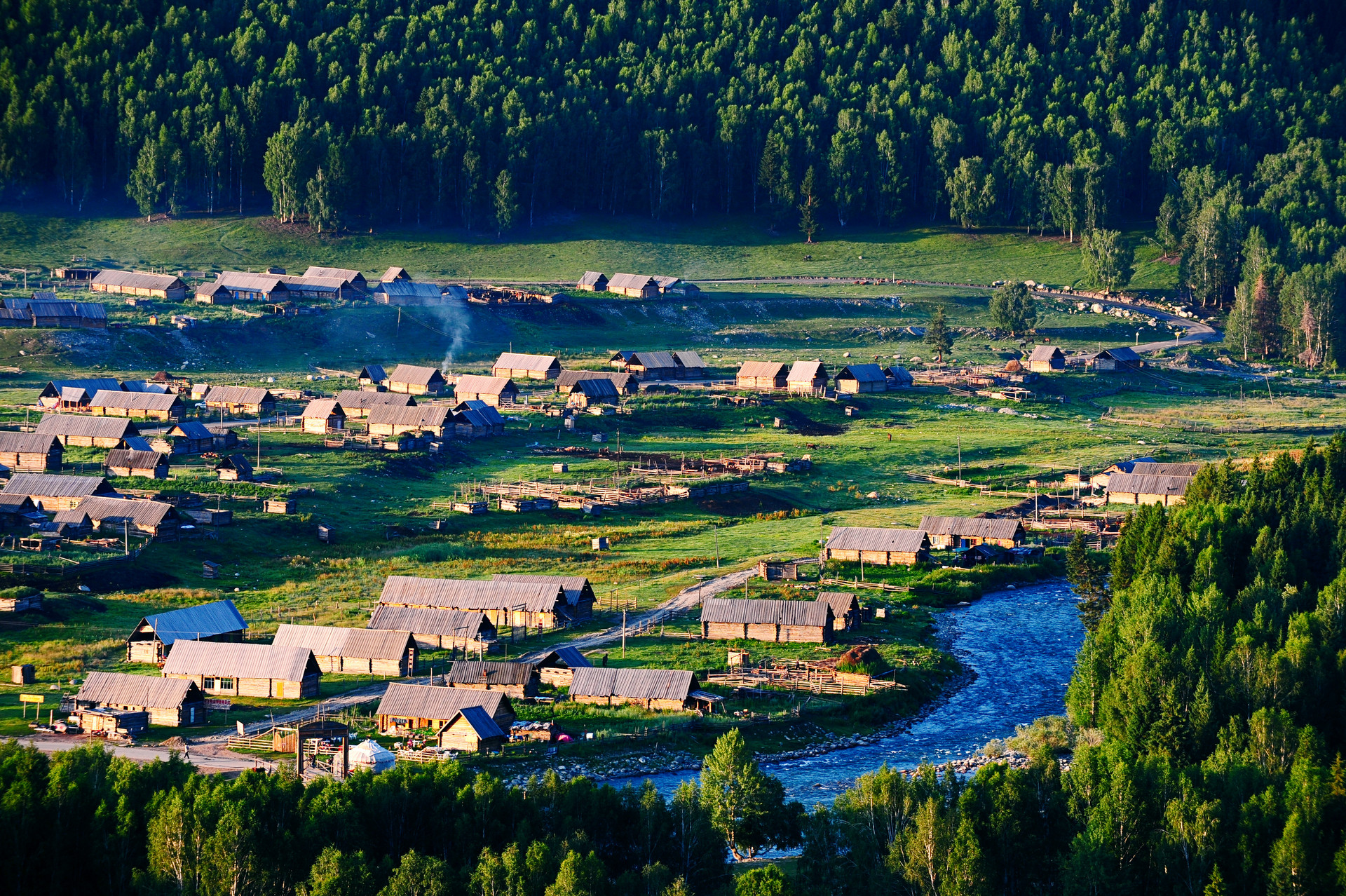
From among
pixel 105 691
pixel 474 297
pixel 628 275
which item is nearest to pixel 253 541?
pixel 105 691

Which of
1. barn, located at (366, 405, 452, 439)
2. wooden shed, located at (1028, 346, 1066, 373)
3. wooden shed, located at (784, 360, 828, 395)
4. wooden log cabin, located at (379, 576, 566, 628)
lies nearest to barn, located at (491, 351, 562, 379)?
wooden shed, located at (784, 360, 828, 395)

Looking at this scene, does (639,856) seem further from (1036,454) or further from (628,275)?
(628,275)

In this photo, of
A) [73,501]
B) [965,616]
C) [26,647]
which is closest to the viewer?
[26,647]

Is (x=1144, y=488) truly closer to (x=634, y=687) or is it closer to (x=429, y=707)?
(x=634, y=687)

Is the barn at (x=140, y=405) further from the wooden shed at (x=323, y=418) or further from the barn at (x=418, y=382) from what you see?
the barn at (x=418, y=382)

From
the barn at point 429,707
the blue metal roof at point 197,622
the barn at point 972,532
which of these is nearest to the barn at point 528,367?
the barn at point 972,532

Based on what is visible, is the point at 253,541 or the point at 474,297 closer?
the point at 253,541
